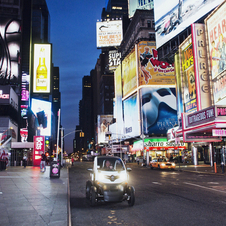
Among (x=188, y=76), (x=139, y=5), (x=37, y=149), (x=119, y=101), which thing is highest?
(x=139, y=5)

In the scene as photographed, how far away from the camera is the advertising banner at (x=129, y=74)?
77.6 m

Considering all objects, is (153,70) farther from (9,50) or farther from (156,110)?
(9,50)

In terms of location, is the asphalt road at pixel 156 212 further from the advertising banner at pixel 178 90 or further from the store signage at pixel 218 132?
the advertising banner at pixel 178 90

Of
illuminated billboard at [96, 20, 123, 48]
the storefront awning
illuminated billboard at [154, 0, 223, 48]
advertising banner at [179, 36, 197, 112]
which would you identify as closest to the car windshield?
advertising banner at [179, 36, 197, 112]

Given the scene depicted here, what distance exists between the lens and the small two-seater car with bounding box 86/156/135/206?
9.88 meters

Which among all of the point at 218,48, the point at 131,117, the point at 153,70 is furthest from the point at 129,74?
the point at 218,48

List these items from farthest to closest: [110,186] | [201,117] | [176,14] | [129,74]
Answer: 1. [129,74]
2. [176,14]
3. [201,117]
4. [110,186]

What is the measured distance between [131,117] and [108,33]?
48684mm

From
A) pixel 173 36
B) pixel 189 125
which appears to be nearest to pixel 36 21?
pixel 173 36

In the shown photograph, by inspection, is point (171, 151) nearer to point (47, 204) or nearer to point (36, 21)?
point (47, 204)

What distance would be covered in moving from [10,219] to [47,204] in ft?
8.07

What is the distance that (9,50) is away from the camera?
64625 millimetres

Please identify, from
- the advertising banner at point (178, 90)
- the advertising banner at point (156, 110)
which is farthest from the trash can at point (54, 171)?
the advertising banner at point (156, 110)

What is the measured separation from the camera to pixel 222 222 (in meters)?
7.62
